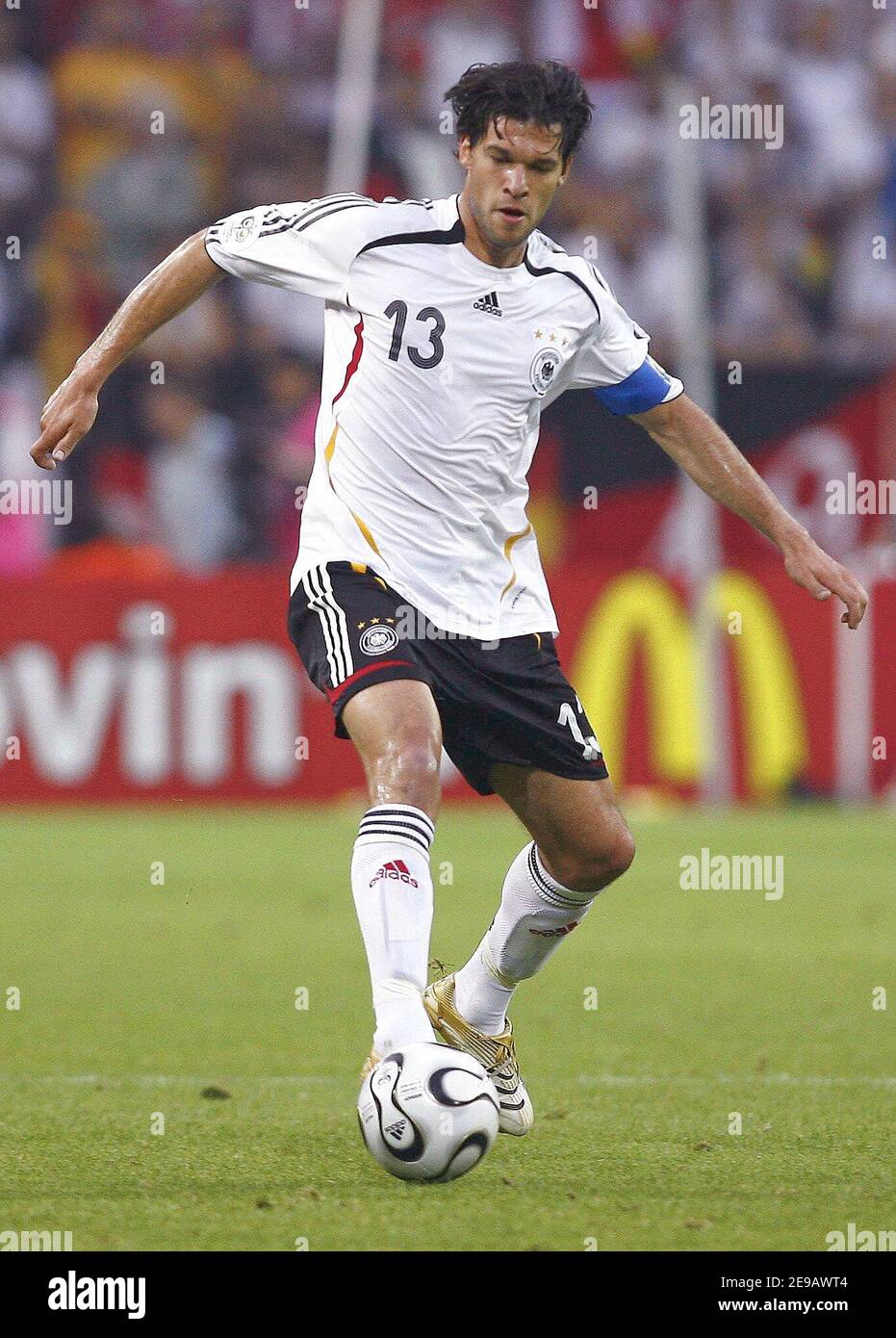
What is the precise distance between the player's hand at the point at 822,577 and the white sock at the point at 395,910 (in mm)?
1257

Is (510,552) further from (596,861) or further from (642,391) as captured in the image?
(596,861)

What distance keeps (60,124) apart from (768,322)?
5.37 m

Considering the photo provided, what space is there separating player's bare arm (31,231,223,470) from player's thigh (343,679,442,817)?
85 cm

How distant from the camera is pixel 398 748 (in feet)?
14.3

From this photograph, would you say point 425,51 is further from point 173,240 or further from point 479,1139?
point 479,1139

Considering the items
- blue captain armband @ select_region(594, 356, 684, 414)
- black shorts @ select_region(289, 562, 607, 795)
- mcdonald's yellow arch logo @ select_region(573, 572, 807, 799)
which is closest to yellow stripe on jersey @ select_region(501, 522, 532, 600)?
black shorts @ select_region(289, 562, 607, 795)

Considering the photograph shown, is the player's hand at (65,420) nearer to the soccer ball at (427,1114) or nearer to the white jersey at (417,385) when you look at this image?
the white jersey at (417,385)

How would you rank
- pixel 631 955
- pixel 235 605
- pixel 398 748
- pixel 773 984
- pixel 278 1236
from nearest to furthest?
pixel 278 1236
pixel 398 748
pixel 773 984
pixel 631 955
pixel 235 605

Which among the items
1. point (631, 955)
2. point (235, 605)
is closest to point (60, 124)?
point (235, 605)

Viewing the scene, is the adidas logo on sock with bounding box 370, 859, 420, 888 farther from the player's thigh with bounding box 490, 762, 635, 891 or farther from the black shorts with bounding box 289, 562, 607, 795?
the player's thigh with bounding box 490, 762, 635, 891

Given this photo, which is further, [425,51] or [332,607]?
[425,51]

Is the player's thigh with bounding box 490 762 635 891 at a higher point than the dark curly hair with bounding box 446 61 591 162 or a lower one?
lower

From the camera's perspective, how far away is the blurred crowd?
46.4 feet

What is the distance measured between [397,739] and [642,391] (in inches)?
51.6
